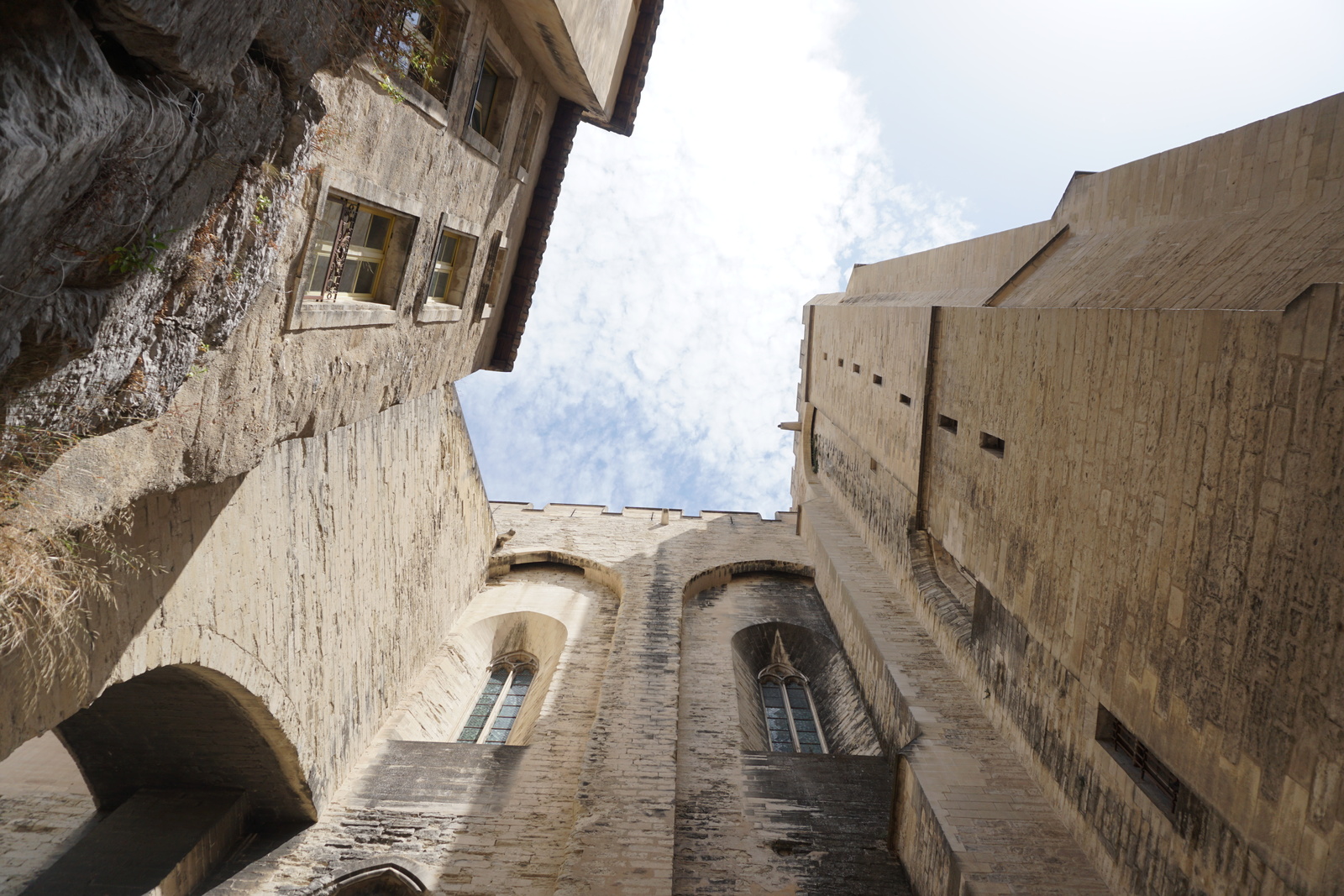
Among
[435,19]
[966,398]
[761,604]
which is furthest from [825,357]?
[435,19]

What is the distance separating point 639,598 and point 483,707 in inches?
122

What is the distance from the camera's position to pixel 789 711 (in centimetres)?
1099

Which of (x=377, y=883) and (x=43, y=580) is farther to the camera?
(x=377, y=883)

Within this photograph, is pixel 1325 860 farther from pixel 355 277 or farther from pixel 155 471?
pixel 355 277

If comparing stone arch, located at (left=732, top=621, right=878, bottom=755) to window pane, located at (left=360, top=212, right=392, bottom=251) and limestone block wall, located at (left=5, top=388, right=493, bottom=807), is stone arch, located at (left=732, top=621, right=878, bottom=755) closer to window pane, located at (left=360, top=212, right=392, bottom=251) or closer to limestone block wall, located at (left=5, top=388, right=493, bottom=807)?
limestone block wall, located at (left=5, top=388, right=493, bottom=807)

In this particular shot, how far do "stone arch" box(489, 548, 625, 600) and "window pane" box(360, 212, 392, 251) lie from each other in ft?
29.3

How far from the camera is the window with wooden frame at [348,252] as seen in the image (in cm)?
486

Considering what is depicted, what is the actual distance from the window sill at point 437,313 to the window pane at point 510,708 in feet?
20.3

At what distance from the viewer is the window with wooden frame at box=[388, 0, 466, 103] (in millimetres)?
4754

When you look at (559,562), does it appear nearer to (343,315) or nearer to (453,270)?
(453,270)

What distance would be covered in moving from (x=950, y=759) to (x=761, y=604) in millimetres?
6275

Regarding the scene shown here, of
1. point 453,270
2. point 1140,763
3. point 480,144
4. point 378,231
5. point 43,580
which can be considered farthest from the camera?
point 453,270

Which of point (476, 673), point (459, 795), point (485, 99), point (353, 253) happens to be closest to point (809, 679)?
point (476, 673)

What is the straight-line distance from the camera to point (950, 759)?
7.26 metres
